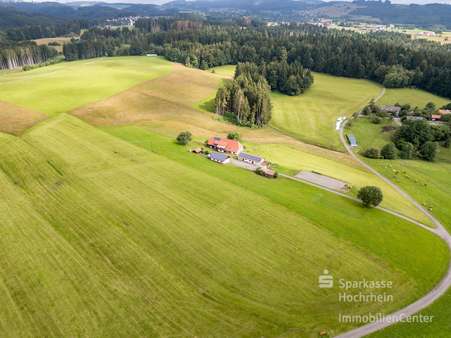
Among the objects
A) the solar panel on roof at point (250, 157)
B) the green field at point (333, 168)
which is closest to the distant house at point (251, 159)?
the solar panel on roof at point (250, 157)

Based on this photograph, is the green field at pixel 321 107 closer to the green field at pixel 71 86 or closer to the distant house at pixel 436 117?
the distant house at pixel 436 117

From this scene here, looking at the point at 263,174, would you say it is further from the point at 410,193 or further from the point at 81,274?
the point at 81,274

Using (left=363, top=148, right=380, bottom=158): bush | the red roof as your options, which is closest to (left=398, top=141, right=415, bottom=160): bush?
(left=363, top=148, right=380, bottom=158): bush

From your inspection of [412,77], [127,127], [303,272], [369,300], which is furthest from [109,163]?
[412,77]

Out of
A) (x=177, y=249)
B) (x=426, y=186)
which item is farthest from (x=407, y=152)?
(x=177, y=249)

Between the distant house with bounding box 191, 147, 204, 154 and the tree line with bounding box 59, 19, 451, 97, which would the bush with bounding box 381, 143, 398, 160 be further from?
the tree line with bounding box 59, 19, 451, 97

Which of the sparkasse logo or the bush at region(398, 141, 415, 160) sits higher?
the sparkasse logo

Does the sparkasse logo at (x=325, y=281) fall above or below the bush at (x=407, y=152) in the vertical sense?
above
